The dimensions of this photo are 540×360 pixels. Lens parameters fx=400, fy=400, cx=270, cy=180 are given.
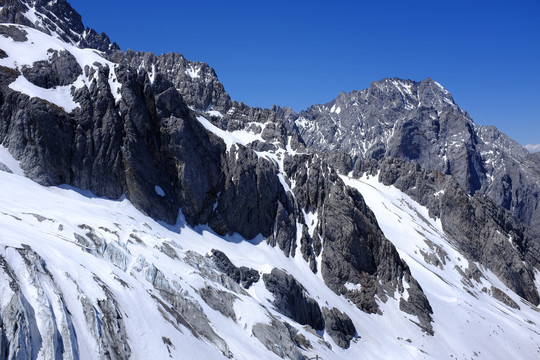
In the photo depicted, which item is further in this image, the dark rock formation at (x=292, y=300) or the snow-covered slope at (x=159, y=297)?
the dark rock formation at (x=292, y=300)

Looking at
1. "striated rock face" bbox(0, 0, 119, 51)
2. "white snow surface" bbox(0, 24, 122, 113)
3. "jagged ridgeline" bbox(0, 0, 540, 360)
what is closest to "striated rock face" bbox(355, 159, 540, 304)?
"jagged ridgeline" bbox(0, 0, 540, 360)

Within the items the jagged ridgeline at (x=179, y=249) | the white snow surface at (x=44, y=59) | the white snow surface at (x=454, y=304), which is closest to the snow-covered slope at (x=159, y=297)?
the jagged ridgeline at (x=179, y=249)

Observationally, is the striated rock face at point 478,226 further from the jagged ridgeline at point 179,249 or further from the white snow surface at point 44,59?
the white snow surface at point 44,59

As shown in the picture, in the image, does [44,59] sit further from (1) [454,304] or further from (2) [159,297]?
(1) [454,304]

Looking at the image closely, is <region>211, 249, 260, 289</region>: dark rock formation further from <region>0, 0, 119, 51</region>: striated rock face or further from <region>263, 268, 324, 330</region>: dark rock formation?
<region>0, 0, 119, 51</region>: striated rock face

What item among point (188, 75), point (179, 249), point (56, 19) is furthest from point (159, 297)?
point (56, 19)

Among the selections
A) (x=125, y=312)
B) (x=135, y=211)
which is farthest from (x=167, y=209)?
(x=125, y=312)

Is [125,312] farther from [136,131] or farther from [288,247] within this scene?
[288,247]
